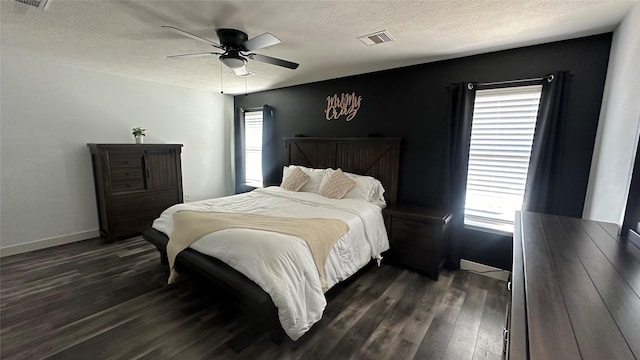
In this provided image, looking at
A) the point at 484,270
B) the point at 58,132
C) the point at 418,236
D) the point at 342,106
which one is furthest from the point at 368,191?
the point at 58,132

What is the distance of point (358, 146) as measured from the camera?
378 cm

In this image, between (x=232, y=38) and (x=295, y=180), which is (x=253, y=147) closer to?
(x=295, y=180)

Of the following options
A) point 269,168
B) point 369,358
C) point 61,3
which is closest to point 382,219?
point 369,358

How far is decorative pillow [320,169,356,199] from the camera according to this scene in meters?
3.44

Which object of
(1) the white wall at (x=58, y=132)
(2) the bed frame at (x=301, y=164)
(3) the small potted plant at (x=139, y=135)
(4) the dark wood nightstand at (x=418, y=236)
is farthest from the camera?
(3) the small potted plant at (x=139, y=135)

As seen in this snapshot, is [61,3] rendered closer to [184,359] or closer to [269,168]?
[184,359]

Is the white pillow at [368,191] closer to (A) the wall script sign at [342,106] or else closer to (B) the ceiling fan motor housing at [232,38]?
(A) the wall script sign at [342,106]

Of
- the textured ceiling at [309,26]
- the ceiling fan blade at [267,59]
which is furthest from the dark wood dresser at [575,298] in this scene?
the ceiling fan blade at [267,59]

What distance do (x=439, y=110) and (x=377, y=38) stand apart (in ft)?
4.12

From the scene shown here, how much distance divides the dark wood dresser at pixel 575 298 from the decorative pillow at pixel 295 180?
2825mm

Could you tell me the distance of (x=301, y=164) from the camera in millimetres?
4445

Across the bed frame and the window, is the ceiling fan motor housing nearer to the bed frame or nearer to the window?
the bed frame

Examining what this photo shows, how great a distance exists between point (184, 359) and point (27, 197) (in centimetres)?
343

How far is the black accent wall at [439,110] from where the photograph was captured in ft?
7.90
